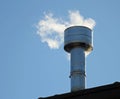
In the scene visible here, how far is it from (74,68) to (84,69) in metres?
0.58

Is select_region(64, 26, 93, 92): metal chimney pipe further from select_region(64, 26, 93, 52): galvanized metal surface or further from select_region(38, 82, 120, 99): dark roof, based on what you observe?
select_region(38, 82, 120, 99): dark roof

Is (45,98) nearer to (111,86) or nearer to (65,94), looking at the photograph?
(65,94)

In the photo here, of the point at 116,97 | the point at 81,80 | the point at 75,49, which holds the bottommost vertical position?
the point at 116,97

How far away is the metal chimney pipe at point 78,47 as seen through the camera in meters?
24.7

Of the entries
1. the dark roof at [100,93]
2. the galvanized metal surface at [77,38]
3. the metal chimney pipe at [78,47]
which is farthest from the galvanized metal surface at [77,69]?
the dark roof at [100,93]

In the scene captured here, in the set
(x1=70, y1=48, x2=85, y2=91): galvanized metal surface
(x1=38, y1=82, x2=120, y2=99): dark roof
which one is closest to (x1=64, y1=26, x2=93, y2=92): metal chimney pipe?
(x1=70, y1=48, x2=85, y2=91): galvanized metal surface

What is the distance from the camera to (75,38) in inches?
1011

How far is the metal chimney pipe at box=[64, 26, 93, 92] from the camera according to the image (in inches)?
971

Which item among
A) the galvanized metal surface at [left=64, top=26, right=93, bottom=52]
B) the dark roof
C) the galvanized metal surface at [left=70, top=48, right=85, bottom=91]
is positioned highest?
the galvanized metal surface at [left=64, top=26, right=93, bottom=52]

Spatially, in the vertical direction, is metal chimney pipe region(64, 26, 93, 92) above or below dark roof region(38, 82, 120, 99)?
above

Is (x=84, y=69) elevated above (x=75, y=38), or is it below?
below

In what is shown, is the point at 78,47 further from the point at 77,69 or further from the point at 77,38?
the point at 77,69

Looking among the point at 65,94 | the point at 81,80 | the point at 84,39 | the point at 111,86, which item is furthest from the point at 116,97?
the point at 84,39

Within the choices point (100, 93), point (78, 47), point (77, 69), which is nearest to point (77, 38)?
point (78, 47)
